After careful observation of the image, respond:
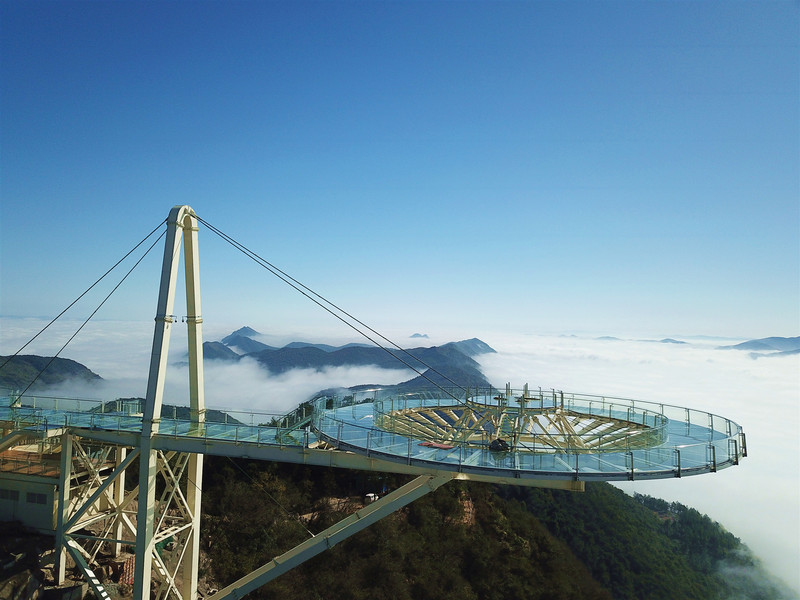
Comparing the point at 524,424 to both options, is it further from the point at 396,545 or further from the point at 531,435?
the point at 396,545

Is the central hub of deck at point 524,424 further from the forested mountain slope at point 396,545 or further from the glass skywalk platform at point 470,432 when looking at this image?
the forested mountain slope at point 396,545

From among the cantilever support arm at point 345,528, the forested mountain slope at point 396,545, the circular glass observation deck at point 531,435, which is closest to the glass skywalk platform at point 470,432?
the circular glass observation deck at point 531,435

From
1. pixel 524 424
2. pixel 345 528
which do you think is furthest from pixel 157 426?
pixel 524 424

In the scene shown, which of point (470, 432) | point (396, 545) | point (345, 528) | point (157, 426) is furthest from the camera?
→ point (396, 545)

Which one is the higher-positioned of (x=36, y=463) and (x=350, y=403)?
(x=350, y=403)

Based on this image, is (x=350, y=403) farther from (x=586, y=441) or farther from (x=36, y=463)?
(x=36, y=463)

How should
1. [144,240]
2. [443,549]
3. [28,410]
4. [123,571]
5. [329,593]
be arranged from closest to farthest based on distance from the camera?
[144,240], [28,410], [123,571], [329,593], [443,549]

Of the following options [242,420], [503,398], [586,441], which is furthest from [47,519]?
[586,441]
